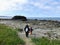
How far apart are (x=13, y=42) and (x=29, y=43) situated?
2220mm

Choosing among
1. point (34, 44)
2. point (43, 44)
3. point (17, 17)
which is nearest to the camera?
point (43, 44)

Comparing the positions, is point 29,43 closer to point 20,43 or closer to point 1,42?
point 20,43

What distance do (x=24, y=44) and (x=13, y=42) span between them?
1.42 meters

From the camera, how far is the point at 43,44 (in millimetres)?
17688

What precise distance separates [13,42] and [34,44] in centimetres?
199

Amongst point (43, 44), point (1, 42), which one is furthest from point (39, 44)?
point (1, 42)

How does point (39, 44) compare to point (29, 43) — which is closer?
point (39, 44)

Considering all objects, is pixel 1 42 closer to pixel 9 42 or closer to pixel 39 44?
pixel 9 42

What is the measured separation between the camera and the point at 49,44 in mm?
17734

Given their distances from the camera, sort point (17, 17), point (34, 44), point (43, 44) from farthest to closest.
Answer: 1. point (17, 17)
2. point (34, 44)
3. point (43, 44)

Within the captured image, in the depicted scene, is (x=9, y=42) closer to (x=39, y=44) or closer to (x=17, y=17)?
(x=39, y=44)

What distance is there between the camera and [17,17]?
291ft

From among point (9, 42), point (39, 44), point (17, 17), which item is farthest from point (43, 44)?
point (17, 17)

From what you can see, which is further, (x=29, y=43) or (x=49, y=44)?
(x=29, y=43)
